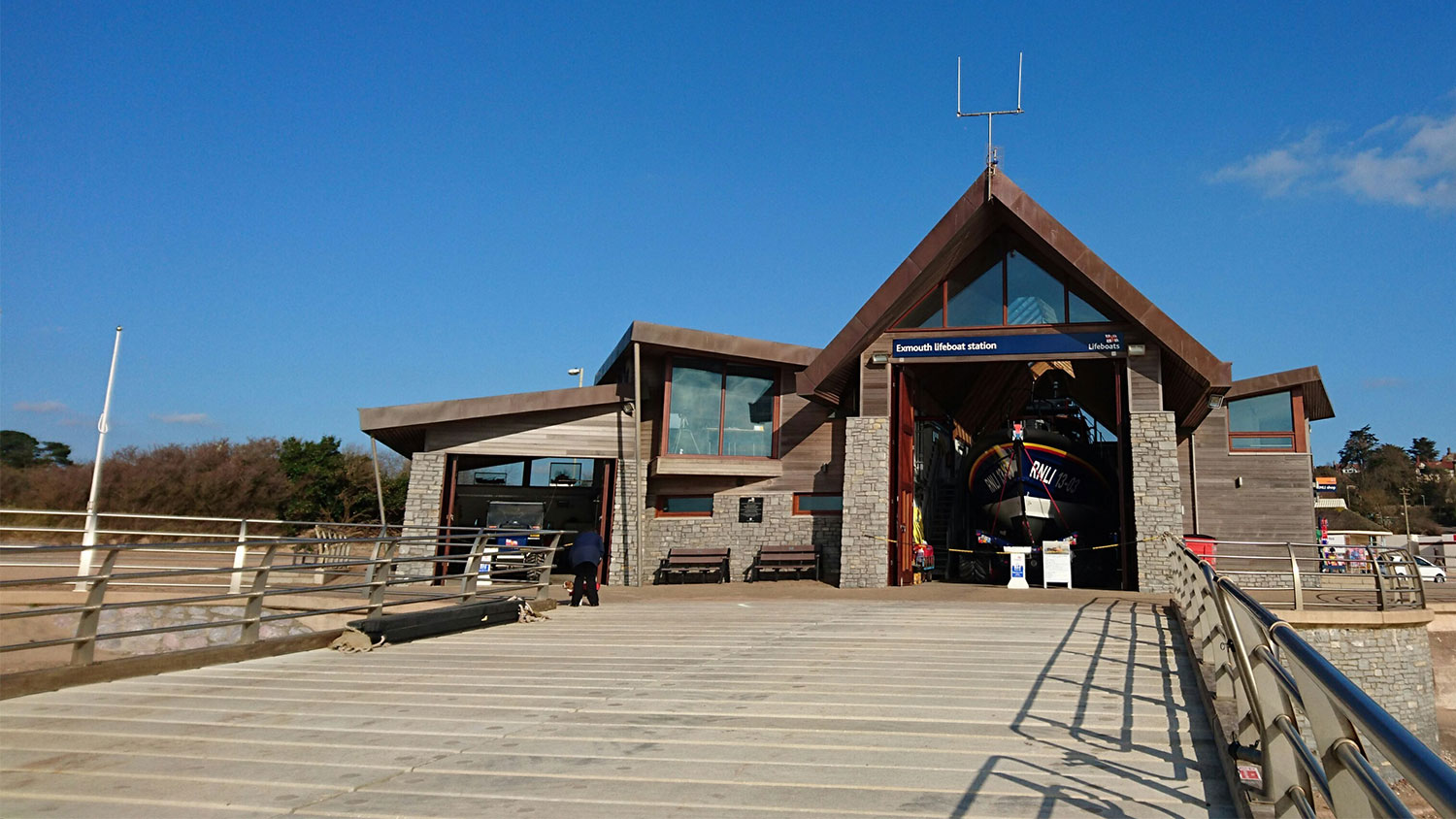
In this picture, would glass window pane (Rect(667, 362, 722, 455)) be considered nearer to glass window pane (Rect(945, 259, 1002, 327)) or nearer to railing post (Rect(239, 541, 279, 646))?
glass window pane (Rect(945, 259, 1002, 327))

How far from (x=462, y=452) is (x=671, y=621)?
11415 mm

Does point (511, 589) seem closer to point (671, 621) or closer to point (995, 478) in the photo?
point (671, 621)

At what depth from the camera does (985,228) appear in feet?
58.0

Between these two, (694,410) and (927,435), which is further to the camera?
(927,435)

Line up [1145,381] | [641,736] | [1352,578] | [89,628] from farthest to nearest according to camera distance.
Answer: [1145,381], [1352,578], [89,628], [641,736]

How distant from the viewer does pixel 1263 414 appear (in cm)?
2231

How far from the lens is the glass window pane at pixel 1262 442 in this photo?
2198 centimetres

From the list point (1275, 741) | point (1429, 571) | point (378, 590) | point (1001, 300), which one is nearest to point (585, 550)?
point (378, 590)

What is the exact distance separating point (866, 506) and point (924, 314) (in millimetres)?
3964

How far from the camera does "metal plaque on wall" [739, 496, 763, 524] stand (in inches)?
821

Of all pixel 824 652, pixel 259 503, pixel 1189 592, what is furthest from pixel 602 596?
pixel 259 503

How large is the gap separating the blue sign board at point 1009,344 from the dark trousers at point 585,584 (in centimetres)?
796

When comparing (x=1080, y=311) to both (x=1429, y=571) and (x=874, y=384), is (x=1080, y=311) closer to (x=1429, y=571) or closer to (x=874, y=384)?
(x=874, y=384)

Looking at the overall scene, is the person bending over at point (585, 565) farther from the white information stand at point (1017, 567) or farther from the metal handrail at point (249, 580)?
the white information stand at point (1017, 567)
